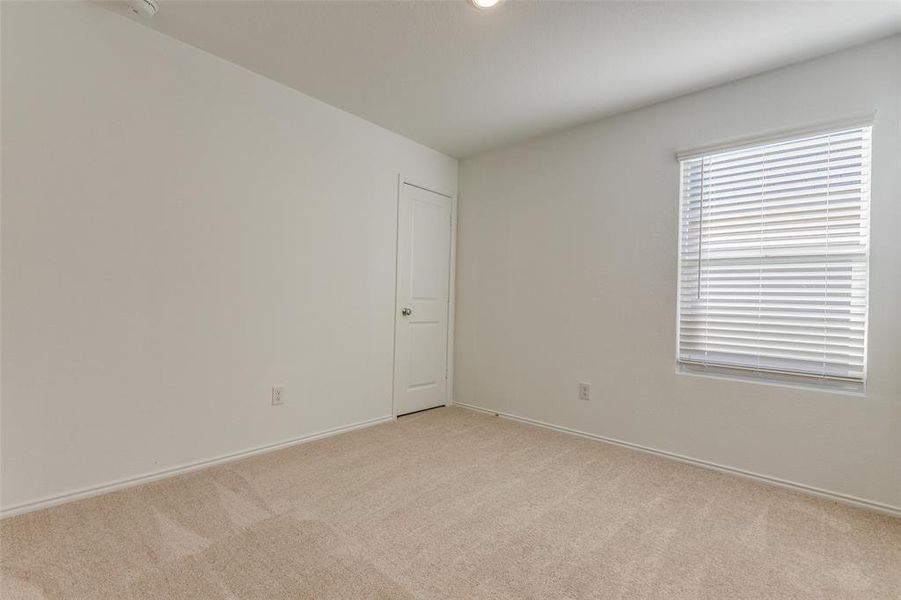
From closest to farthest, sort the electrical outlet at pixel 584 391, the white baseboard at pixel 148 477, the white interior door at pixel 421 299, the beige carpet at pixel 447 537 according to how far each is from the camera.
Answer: the beige carpet at pixel 447 537 → the white baseboard at pixel 148 477 → the electrical outlet at pixel 584 391 → the white interior door at pixel 421 299

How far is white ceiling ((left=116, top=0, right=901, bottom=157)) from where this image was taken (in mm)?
2039

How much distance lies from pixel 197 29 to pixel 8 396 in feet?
6.81

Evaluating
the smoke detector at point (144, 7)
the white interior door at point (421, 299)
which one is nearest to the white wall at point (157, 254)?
the smoke detector at point (144, 7)

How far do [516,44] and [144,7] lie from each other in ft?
6.31

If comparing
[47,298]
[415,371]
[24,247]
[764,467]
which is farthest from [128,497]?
[764,467]

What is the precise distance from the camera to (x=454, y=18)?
2.11 meters

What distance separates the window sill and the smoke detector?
3.71 metres

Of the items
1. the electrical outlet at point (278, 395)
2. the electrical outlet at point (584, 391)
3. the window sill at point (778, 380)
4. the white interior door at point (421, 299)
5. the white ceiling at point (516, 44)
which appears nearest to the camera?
the white ceiling at point (516, 44)

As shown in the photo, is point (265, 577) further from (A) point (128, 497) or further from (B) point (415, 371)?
(B) point (415, 371)

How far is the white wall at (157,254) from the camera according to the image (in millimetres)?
1944

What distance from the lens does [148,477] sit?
228cm

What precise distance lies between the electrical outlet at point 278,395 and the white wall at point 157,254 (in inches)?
1.7

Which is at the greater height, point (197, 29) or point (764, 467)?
point (197, 29)

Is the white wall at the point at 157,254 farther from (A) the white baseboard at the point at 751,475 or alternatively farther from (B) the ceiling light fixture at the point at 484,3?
(A) the white baseboard at the point at 751,475
